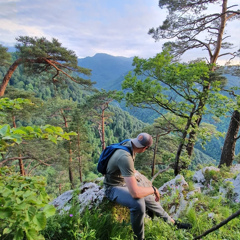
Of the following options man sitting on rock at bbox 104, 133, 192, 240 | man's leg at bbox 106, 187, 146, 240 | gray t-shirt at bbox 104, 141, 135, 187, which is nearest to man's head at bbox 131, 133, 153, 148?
man sitting on rock at bbox 104, 133, 192, 240

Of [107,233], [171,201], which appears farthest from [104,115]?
[107,233]

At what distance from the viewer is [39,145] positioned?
12.6 meters

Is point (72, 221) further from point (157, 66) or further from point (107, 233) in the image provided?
point (157, 66)

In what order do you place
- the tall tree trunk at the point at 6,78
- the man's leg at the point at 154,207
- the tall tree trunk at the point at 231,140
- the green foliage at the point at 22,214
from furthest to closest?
the tall tree trunk at the point at 231,140, the tall tree trunk at the point at 6,78, the man's leg at the point at 154,207, the green foliage at the point at 22,214

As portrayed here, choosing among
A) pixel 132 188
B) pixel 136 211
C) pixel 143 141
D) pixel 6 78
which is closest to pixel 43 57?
pixel 6 78

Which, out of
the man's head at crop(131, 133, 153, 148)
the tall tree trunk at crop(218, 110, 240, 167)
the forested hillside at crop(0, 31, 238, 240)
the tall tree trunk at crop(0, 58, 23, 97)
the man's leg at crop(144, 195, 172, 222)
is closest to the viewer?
the forested hillside at crop(0, 31, 238, 240)

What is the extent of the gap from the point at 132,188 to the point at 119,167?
302 millimetres

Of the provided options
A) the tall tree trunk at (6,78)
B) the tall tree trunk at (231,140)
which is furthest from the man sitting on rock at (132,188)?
the tall tree trunk at (6,78)

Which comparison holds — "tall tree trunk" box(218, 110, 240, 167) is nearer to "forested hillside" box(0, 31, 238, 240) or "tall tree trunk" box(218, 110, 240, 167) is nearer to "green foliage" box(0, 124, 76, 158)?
"forested hillside" box(0, 31, 238, 240)

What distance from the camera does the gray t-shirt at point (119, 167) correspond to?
2135 mm

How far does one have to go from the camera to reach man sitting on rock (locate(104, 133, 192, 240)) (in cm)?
208

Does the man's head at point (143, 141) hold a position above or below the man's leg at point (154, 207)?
above

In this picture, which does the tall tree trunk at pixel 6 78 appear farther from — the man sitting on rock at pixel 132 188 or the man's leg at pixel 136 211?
the man's leg at pixel 136 211

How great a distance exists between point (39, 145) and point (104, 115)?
7.38 m
